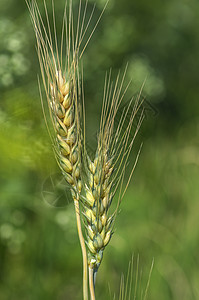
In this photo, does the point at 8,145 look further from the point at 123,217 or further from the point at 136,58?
the point at 136,58

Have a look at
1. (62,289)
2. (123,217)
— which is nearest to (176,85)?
(123,217)

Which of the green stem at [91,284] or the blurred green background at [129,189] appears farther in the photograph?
the blurred green background at [129,189]

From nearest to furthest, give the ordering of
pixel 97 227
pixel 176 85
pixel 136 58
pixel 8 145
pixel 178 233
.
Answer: pixel 97 227
pixel 8 145
pixel 178 233
pixel 136 58
pixel 176 85

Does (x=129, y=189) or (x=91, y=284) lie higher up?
(x=129, y=189)

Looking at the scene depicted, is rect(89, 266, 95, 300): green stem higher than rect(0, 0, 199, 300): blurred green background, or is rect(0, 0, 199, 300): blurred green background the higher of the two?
rect(0, 0, 199, 300): blurred green background

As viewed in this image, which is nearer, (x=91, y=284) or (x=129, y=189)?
(x=91, y=284)

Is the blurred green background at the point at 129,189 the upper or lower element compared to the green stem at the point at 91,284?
upper

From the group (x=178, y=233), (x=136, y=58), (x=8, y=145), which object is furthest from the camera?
(x=136, y=58)

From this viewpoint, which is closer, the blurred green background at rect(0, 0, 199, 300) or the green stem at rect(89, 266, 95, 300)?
the green stem at rect(89, 266, 95, 300)
